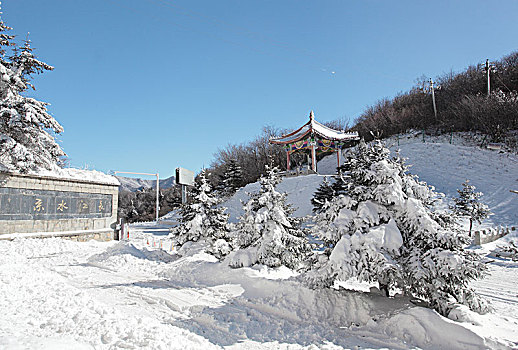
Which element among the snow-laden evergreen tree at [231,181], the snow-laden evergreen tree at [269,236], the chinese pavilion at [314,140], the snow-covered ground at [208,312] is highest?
the chinese pavilion at [314,140]

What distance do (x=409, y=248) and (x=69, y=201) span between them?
1479 cm

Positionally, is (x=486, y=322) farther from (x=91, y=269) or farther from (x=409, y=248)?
(x=91, y=269)

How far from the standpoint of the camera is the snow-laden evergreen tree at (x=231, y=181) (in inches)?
1247

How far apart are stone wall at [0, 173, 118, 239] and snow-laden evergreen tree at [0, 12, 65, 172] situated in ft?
2.54

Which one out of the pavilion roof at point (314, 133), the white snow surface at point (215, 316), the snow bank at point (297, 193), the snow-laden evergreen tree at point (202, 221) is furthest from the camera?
the pavilion roof at point (314, 133)

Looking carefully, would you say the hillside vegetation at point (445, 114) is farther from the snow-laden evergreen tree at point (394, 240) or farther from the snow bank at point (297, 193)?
the snow-laden evergreen tree at point (394, 240)

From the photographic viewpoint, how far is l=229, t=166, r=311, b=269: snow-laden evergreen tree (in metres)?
7.99

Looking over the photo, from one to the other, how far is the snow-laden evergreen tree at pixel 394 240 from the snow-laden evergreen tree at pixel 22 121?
43.5 feet

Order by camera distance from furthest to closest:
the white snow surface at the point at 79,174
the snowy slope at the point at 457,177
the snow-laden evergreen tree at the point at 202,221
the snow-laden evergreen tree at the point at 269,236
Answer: the snowy slope at the point at 457,177 < the white snow surface at the point at 79,174 < the snow-laden evergreen tree at the point at 202,221 < the snow-laden evergreen tree at the point at 269,236

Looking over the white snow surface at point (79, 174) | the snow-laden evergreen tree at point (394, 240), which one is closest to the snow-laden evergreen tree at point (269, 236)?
the snow-laden evergreen tree at point (394, 240)

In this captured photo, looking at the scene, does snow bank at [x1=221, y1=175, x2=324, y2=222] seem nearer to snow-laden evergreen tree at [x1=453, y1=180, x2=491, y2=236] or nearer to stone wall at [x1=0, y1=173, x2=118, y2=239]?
stone wall at [x1=0, y1=173, x2=118, y2=239]

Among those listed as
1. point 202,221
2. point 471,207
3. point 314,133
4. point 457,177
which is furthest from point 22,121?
point 457,177

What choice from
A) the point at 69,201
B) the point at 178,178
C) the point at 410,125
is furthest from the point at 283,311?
the point at 410,125

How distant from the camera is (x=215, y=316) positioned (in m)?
5.43
